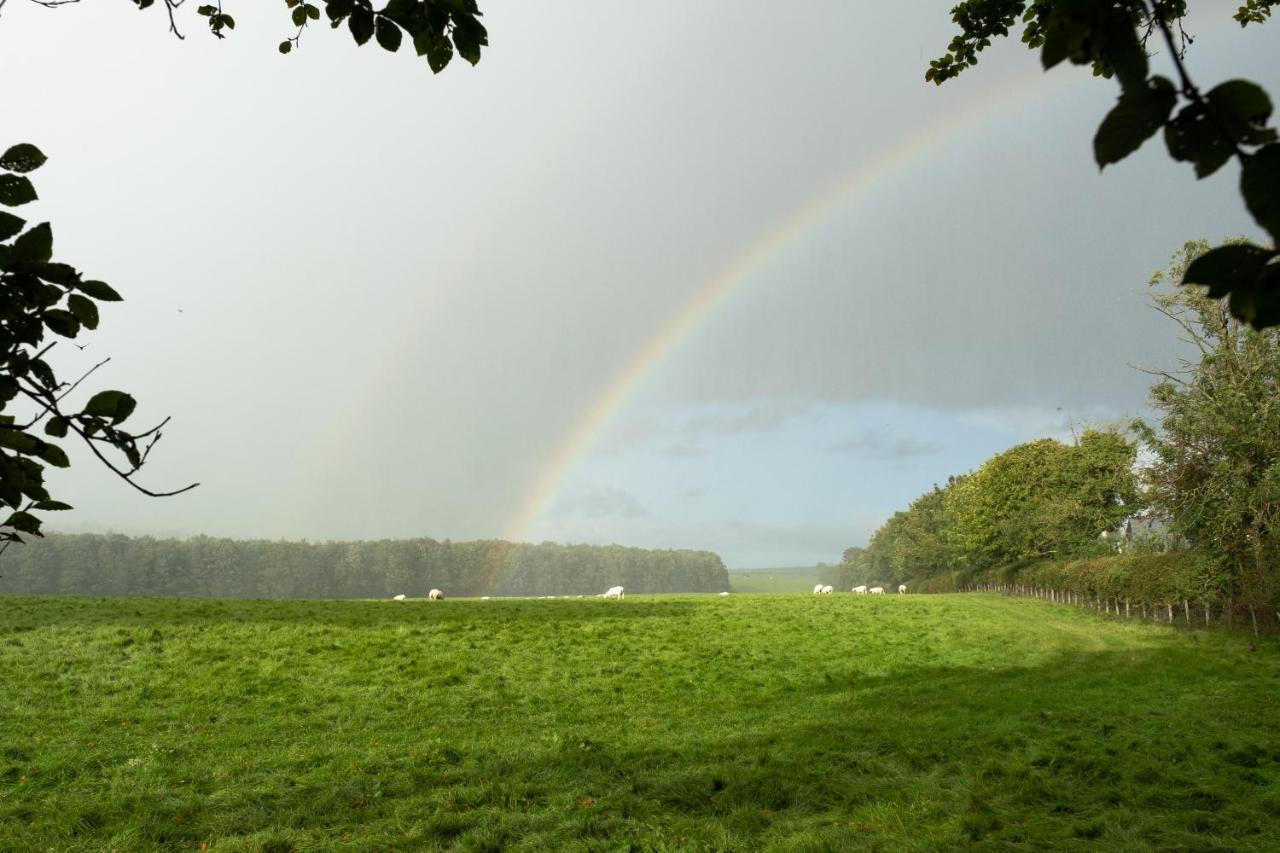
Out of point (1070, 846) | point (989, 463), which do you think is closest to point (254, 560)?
point (989, 463)

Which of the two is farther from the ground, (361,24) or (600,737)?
(361,24)

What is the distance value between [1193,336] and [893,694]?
21017mm

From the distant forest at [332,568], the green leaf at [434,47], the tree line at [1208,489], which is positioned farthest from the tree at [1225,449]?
the distant forest at [332,568]

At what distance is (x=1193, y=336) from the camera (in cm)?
2631

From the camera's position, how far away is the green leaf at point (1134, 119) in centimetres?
105

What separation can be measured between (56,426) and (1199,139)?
311cm

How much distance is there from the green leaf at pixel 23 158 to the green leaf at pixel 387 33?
3.93 feet

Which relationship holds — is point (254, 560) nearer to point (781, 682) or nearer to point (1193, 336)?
point (781, 682)

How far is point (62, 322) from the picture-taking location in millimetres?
2385

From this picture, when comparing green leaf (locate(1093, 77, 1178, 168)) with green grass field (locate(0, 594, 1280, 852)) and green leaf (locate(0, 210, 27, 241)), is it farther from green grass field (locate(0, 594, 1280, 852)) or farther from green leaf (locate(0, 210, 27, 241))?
green grass field (locate(0, 594, 1280, 852))

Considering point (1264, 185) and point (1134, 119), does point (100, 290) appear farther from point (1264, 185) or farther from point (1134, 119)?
point (1264, 185)

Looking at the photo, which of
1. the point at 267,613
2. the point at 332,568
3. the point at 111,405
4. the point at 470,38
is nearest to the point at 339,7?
the point at 470,38

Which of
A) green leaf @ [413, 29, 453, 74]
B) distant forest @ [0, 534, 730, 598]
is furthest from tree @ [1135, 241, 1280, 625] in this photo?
distant forest @ [0, 534, 730, 598]

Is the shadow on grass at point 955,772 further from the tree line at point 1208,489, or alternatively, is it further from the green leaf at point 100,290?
the tree line at point 1208,489
